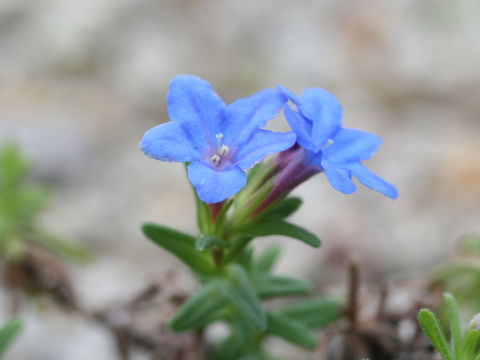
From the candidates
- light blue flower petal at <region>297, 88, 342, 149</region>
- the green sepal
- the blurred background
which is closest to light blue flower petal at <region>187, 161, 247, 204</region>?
the green sepal

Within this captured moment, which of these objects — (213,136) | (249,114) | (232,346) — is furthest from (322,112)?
(232,346)

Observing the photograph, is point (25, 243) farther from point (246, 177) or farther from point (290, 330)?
point (246, 177)

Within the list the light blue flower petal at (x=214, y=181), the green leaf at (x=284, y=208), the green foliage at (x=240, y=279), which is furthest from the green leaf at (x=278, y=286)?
the light blue flower petal at (x=214, y=181)

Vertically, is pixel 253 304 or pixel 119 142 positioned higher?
pixel 253 304

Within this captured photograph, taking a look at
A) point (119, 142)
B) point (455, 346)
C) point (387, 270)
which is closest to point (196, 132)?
point (455, 346)

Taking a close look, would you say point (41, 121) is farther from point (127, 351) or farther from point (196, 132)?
point (196, 132)
